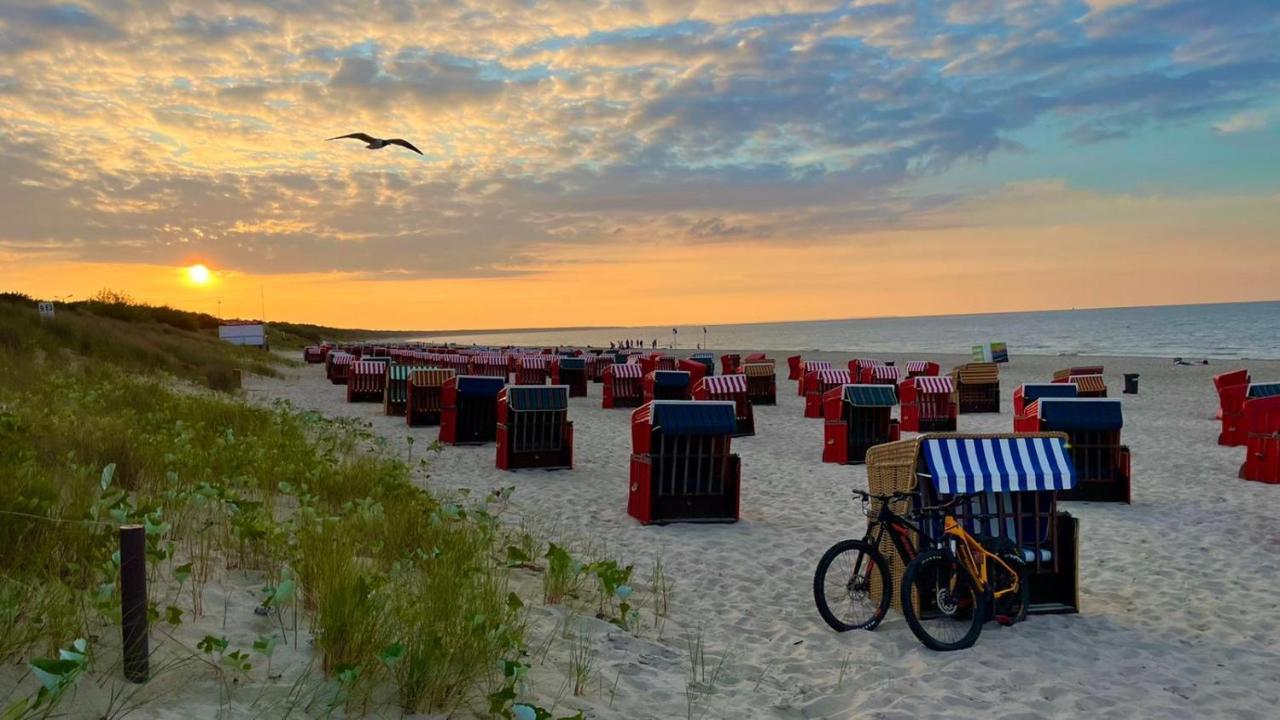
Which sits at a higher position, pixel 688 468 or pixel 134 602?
pixel 134 602

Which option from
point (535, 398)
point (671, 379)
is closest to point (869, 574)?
point (535, 398)

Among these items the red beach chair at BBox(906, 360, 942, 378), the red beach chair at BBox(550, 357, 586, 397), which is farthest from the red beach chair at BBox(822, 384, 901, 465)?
Result: the red beach chair at BBox(550, 357, 586, 397)

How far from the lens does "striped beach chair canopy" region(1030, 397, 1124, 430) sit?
11406mm

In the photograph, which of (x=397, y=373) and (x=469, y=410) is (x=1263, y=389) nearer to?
(x=469, y=410)

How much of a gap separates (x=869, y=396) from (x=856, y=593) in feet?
28.8

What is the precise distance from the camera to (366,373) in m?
27.4

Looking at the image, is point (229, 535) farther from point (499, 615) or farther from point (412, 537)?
point (499, 615)

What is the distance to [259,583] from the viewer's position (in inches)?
222

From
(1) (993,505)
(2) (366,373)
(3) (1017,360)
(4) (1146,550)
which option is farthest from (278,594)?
(3) (1017,360)

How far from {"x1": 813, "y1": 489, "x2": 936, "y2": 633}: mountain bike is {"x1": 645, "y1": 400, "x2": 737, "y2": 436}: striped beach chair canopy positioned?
3.09 meters

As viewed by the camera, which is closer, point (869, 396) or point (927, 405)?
point (869, 396)

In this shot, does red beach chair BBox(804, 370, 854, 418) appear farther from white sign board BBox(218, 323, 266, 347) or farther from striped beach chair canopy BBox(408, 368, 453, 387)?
white sign board BBox(218, 323, 266, 347)

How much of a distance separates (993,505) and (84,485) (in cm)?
660

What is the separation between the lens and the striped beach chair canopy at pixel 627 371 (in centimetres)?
2591
